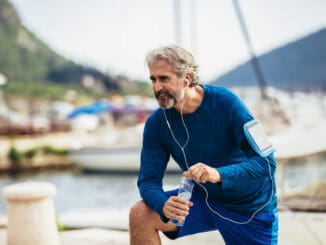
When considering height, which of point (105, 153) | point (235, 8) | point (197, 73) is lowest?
point (105, 153)

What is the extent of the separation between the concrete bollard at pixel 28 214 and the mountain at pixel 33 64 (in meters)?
66.5

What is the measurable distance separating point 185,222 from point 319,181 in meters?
3.55

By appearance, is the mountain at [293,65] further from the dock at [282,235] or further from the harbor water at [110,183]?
the dock at [282,235]

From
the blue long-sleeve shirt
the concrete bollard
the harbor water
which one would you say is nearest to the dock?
the concrete bollard

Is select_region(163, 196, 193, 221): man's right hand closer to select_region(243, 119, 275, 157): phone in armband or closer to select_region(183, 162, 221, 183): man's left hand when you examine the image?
select_region(183, 162, 221, 183): man's left hand

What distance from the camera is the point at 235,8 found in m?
18.0

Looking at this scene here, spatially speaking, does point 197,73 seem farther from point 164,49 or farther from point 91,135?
point 91,135

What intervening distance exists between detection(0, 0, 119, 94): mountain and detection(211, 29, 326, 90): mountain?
29575mm

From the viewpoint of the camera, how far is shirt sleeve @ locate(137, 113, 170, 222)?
2.39 metres

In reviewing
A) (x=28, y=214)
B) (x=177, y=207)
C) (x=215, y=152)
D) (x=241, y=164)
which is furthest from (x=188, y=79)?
(x=28, y=214)

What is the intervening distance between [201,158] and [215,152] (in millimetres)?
74

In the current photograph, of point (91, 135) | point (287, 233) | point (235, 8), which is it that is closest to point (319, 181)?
point (287, 233)

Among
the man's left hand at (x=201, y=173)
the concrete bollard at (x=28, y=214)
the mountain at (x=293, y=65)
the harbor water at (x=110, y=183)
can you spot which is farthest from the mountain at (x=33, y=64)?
the man's left hand at (x=201, y=173)

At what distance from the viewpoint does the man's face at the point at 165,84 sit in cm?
231
